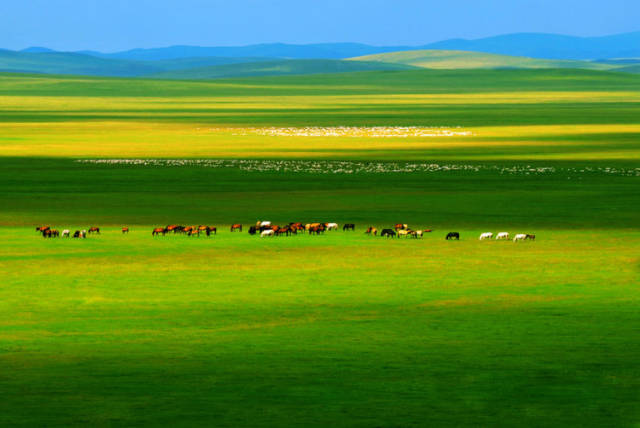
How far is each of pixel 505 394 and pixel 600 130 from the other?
7900 centimetres

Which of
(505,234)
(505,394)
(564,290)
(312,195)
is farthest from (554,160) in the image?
(505,394)

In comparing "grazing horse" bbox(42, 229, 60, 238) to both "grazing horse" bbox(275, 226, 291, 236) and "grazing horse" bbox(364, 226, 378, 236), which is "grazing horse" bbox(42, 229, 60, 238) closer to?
"grazing horse" bbox(275, 226, 291, 236)

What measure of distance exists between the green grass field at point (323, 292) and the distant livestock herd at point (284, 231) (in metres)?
0.64

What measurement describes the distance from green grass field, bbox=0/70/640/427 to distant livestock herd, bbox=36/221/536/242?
0.64 m

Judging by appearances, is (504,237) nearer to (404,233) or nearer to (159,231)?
(404,233)

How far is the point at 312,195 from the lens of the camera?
52.6m

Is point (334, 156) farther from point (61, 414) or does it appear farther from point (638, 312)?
point (61, 414)

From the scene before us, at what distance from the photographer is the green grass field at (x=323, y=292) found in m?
17.0

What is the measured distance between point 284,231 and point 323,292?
1210cm

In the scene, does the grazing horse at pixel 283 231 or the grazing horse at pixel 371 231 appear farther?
the grazing horse at pixel 371 231

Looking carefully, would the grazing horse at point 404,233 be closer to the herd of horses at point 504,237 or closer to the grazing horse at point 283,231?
the herd of horses at point 504,237

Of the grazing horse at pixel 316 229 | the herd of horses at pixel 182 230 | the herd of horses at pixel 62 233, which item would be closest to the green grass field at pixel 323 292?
the grazing horse at pixel 316 229

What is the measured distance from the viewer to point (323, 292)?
88.2ft

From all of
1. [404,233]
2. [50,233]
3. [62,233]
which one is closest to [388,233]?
[404,233]
